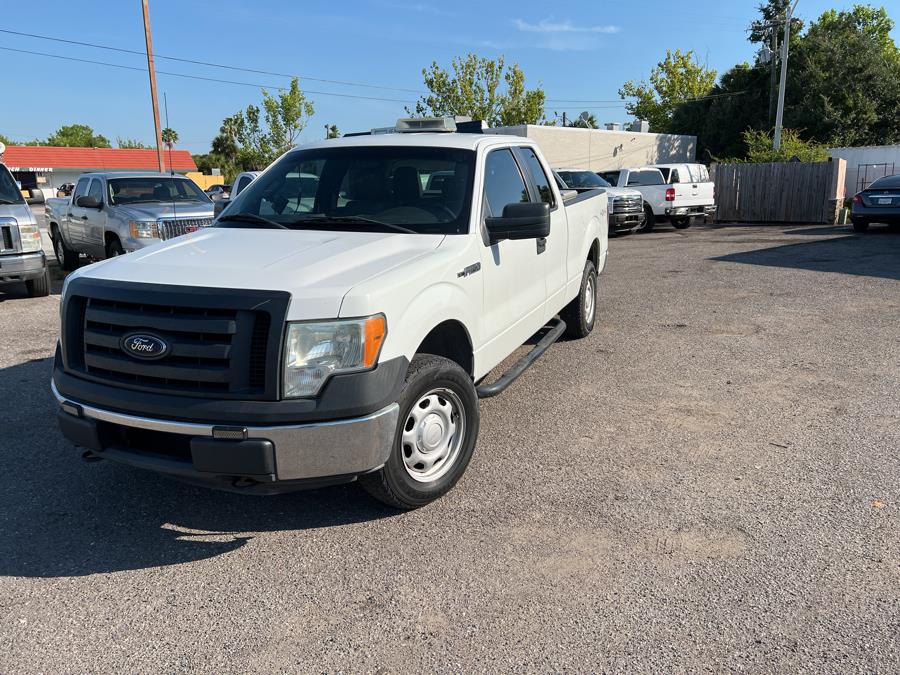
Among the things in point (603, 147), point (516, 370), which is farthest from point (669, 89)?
point (516, 370)

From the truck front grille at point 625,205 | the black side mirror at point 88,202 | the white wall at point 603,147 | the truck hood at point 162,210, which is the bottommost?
the truck front grille at point 625,205

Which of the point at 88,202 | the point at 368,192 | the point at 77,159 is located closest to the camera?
the point at 368,192

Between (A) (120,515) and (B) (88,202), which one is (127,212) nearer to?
(B) (88,202)

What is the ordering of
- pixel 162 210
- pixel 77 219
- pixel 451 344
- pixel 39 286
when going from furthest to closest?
pixel 77 219, pixel 162 210, pixel 39 286, pixel 451 344

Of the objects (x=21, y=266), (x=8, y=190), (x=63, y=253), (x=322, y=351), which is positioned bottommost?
(x=63, y=253)

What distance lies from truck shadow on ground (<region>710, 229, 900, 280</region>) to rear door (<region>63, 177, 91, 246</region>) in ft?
37.2

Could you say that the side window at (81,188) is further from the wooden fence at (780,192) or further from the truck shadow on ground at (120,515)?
the wooden fence at (780,192)

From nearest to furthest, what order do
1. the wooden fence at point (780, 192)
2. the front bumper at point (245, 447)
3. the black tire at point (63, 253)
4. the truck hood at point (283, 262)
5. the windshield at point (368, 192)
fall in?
the front bumper at point (245, 447) → the truck hood at point (283, 262) → the windshield at point (368, 192) → the black tire at point (63, 253) → the wooden fence at point (780, 192)

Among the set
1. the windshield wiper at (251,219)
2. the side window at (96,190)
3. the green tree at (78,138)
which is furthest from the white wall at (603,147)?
the green tree at (78,138)

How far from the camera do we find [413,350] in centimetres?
357

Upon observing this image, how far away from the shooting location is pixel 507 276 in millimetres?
4773

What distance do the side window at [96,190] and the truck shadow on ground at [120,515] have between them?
7.94 m

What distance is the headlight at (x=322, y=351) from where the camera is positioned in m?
3.18

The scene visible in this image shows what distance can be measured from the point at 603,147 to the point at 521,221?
33237 millimetres
